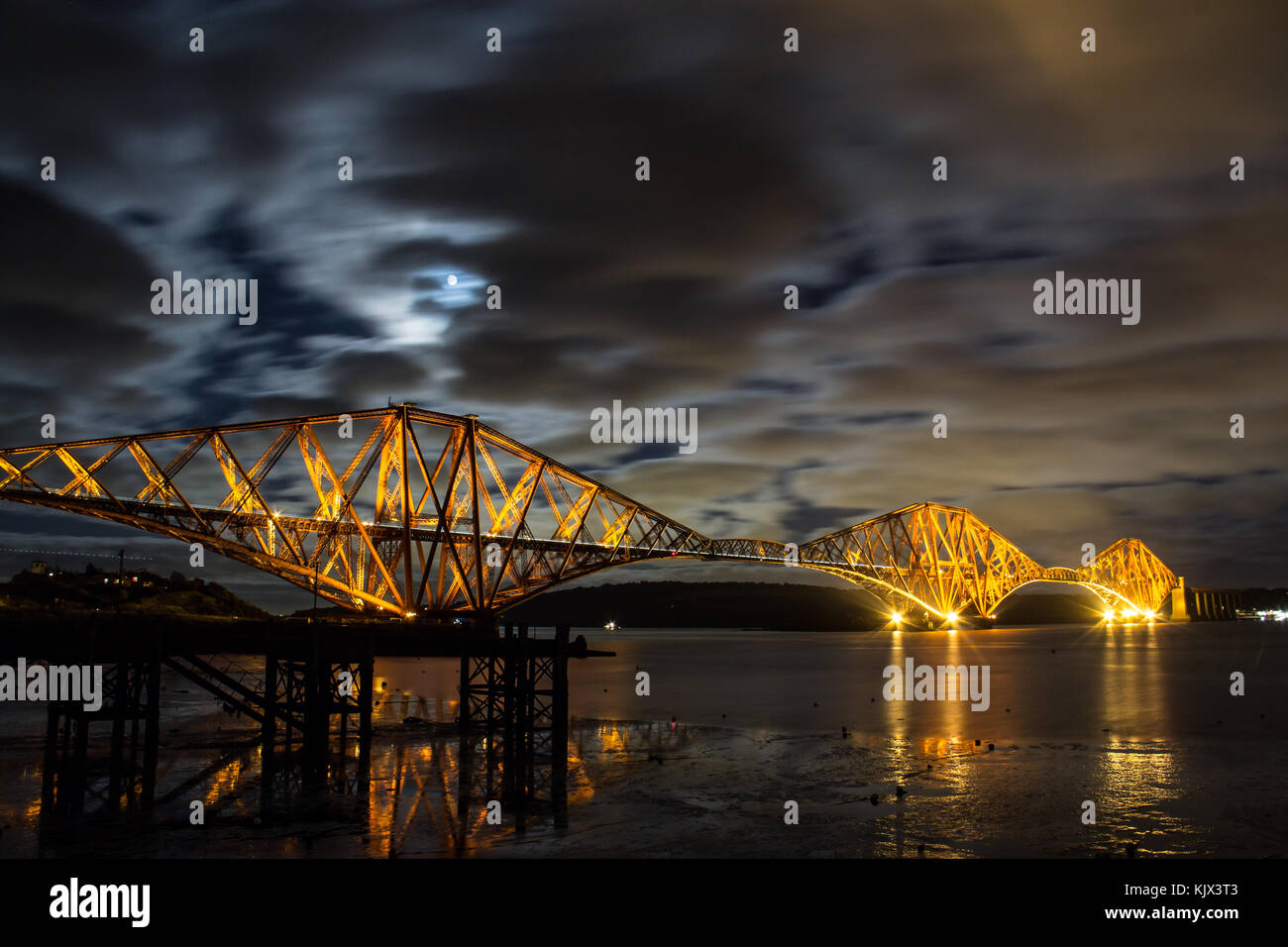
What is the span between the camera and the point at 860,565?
540 ft

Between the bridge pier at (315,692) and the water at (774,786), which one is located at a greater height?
the bridge pier at (315,692)

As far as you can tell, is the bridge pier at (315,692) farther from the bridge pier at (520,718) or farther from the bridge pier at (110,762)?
the bridge pier at (520,718)

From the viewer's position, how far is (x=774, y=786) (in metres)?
26.9

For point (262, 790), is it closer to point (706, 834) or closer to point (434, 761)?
point (434, 761)

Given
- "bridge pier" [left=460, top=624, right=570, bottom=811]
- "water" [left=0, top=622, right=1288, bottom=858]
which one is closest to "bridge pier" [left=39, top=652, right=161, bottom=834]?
"water" [left=0, top=622, right=1288, bottom=858]

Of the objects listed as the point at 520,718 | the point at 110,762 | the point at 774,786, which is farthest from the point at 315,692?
the point at 774,786

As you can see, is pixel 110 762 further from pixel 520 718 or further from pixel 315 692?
pixel 520 718

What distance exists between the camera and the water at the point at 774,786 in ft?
65.5

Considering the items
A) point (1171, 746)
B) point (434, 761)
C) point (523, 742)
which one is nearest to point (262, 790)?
point (434, 761)

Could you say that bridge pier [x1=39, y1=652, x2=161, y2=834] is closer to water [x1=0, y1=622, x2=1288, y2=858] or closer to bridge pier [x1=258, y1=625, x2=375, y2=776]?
water [x1=0, y1=622, x2=1288, y2=858]

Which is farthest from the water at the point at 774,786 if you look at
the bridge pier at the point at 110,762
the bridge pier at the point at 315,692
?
the bridge pier at the point at 315,692

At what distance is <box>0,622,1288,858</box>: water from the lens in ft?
65.5
